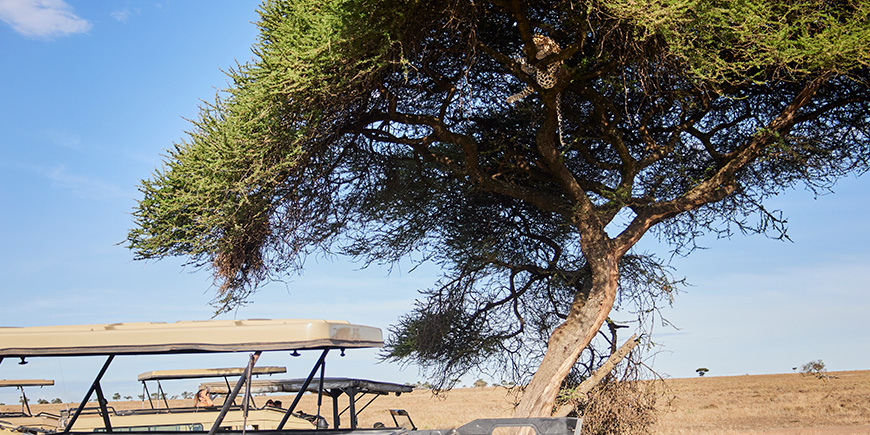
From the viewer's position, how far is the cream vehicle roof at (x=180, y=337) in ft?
17.3

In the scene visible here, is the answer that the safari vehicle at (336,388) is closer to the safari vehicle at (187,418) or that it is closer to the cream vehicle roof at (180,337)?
the safari vehicle at (187,418)

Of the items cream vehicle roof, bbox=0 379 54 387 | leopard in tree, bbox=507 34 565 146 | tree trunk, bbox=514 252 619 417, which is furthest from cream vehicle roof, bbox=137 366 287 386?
leopard in tree, bbox=507 34 565 146

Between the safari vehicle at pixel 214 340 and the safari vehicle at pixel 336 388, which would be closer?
the safari vehicle at pixel 214 340

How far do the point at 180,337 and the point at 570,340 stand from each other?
8050mm

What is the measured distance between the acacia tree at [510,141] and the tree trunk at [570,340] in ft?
0.12

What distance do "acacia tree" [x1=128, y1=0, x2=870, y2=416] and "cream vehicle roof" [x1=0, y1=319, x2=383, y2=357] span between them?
664 centimetres

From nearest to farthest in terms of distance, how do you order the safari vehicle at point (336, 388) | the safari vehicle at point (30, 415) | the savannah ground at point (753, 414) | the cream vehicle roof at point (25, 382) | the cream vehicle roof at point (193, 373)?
the cream vehicle roof at point (193, 373) → the safari vehicle at point (336, 388) → the safari vehicle at point (30, 415) → the cream vehicle roof at point (25, 382) → the savannah ground at point (753, 414)

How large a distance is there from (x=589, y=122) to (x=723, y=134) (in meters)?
3.46

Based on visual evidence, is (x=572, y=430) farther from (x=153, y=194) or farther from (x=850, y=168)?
(x=850, y=168)

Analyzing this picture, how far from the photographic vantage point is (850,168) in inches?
601

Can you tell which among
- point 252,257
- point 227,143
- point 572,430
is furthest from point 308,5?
point 572,430

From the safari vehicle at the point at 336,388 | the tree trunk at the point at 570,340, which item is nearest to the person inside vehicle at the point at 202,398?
the safari vehicle at the point at 336,388

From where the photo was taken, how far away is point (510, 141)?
48.3 ft

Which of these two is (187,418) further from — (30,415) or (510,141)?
(510,141)
